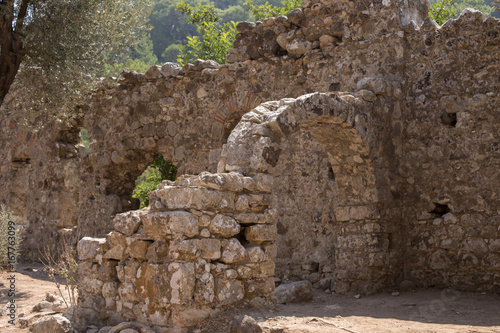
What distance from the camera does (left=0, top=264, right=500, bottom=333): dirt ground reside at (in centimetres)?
460

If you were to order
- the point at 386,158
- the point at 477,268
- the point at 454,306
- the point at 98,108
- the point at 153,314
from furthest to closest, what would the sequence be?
the point at 98,108, the point at 386,158, the point at 477,268, the point at 454,306, the point at 153,314

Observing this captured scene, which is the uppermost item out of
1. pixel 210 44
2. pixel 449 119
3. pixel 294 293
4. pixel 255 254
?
pixel 210 44

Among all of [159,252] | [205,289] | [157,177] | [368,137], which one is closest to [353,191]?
[368,137]

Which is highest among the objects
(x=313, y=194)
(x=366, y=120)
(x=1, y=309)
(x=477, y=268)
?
(x=366, y=120)

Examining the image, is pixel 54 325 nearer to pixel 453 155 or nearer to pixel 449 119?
pixel 453 155

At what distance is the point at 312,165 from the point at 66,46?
170 inches

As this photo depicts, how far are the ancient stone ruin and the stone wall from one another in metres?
0.01

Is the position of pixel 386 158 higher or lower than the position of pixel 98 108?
lower

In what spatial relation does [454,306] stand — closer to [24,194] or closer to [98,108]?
[98,108]

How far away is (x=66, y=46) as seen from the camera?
835 centimetres

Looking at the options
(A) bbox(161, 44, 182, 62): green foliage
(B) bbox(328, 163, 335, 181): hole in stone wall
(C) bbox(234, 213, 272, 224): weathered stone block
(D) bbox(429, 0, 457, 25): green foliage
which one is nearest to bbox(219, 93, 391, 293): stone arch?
(B) bbox(328, 163, 335, 181): hole in stone wall

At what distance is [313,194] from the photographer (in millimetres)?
7832

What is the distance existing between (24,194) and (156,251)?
10.0 metres

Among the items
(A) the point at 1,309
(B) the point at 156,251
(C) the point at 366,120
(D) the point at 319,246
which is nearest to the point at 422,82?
(C) the point at 366,120
